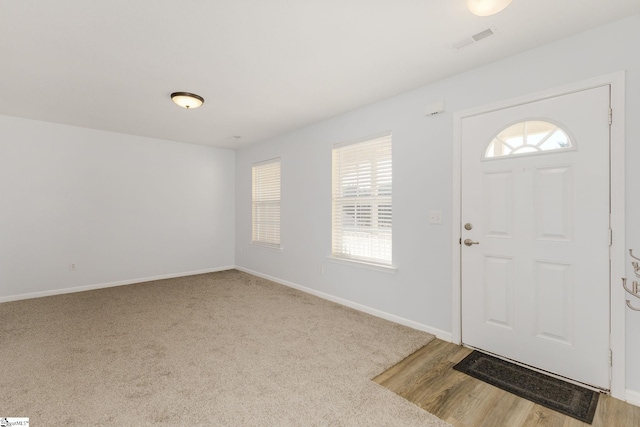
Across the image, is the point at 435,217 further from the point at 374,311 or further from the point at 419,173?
the point at 374,311

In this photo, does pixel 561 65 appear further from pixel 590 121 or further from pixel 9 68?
pixel 9 68

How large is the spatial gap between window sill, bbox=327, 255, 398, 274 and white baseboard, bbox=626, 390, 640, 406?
5.95 feet

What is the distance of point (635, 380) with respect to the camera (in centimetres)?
182

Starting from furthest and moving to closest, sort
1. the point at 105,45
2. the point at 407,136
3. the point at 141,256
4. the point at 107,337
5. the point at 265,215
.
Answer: the point at 265,215
the point at 141,256
the point at 407,136
the point at 107,337
the point at 105,45

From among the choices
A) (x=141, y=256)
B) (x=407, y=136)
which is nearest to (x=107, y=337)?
(x=141, y=256)

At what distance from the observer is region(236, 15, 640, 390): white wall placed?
6.15 ft

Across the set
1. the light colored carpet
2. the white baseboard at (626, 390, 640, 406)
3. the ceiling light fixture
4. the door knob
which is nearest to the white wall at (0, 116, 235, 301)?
the light colored carpet

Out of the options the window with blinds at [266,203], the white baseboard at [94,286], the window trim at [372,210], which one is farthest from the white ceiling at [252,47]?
the white baseboard at [94,286]

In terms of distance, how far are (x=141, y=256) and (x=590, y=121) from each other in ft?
19.6

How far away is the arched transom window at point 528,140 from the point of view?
83.3 inches

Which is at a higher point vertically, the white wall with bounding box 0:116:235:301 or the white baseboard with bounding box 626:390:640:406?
the white wall with bounding box 0:116:235:301

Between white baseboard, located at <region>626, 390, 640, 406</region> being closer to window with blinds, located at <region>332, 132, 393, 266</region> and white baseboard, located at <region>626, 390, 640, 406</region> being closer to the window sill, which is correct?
the window sill

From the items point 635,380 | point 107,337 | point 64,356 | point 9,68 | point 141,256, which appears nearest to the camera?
point 635,380

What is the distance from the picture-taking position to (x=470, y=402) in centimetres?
183
